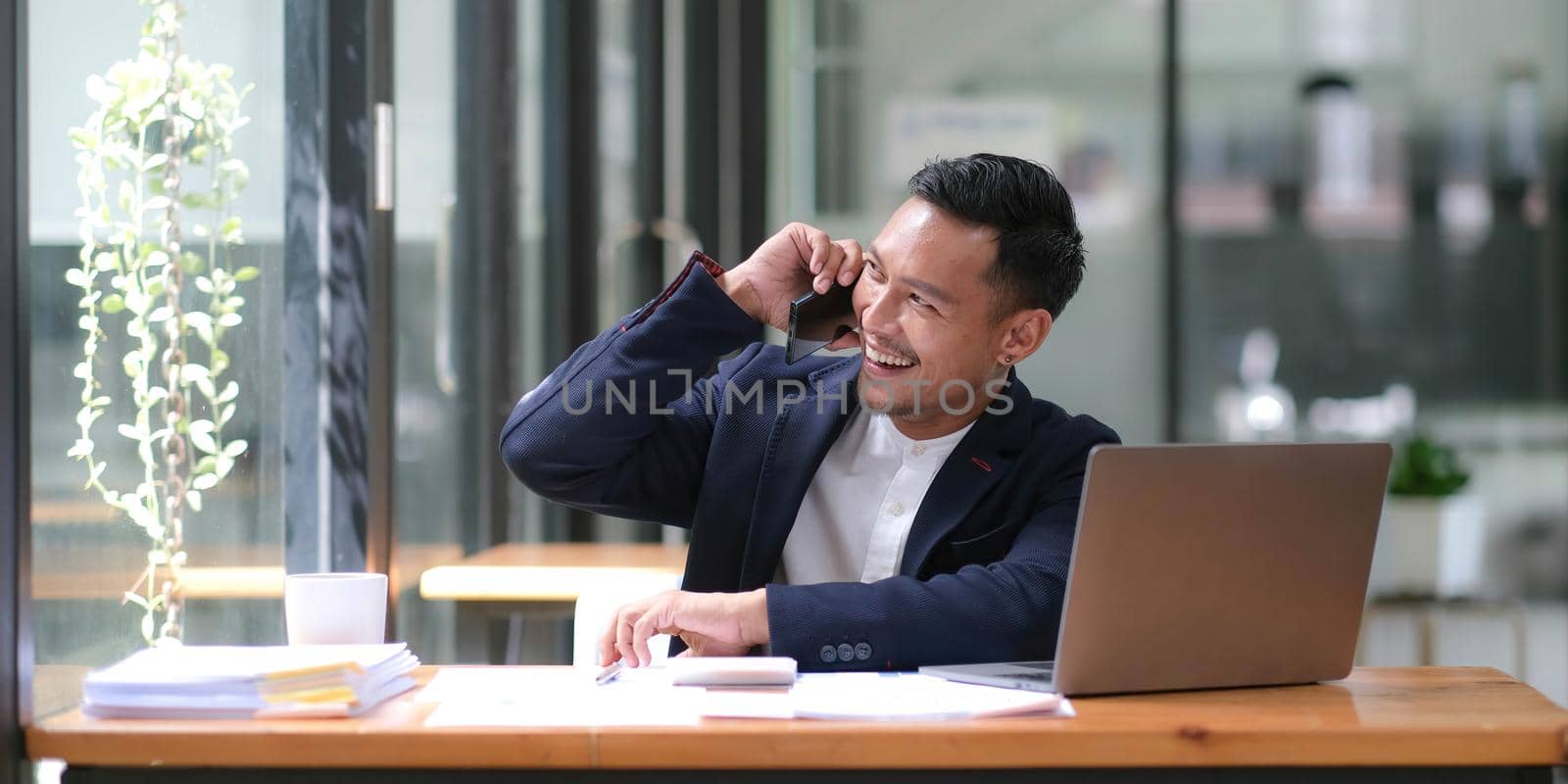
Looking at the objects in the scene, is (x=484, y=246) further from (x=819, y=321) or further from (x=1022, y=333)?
(x=1022, y=333)

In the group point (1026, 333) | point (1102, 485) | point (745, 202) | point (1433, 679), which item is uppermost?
point (745, 202)

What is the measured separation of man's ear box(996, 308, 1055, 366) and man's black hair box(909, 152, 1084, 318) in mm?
13

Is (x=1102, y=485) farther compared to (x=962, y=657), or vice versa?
(x=962, y=657)

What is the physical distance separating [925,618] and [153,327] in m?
0.98

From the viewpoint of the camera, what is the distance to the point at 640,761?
1210 mm

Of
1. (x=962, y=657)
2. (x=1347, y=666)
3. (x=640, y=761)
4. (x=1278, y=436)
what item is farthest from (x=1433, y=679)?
(x=1278, y=436)

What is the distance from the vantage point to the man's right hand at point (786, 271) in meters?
1.94

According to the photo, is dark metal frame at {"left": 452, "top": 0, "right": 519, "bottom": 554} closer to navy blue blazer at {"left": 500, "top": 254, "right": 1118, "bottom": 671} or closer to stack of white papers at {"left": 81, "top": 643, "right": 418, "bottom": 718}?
navy blue blazer at {"left": 500, "top": 254, "right": 1118, "bottom": 671}

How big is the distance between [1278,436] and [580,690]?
12.0ft

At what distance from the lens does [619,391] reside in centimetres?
189

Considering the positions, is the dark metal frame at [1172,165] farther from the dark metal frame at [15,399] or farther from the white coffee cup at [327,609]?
the dark metal frame at [15,399]

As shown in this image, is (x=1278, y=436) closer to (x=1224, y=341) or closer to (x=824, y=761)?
(x=1224, y=341)

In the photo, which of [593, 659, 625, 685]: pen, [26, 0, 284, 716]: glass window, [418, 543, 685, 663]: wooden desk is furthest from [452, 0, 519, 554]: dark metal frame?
[593, 659, 625, 685]: pen

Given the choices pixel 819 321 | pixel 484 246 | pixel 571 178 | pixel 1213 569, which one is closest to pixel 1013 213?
pixel 819 321
